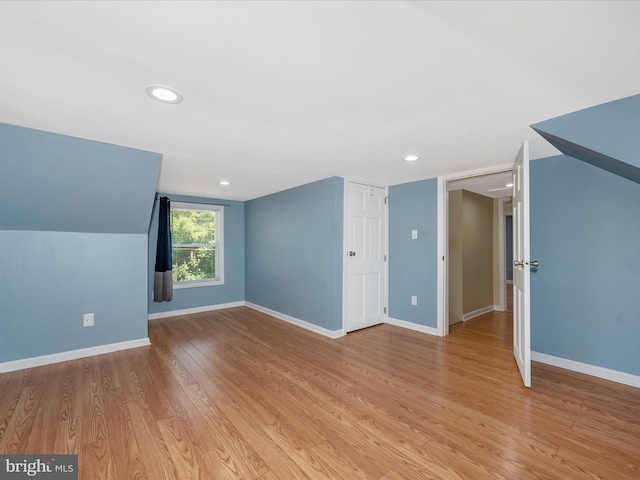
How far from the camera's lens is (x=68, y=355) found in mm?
3033

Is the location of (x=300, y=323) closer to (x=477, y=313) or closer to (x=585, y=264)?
(x=477, y=313)

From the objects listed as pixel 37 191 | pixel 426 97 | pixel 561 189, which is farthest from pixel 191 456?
pixel 561 189

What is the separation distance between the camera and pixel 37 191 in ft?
8.56

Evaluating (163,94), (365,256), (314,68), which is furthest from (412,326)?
(163,94)

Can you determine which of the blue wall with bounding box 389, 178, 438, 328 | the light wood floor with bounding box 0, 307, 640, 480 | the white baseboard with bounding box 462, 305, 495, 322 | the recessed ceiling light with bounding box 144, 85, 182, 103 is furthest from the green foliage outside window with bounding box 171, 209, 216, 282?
the white baseboard with bounding box 462, 305, 495, 322

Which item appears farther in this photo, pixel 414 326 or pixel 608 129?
pixel 414 326

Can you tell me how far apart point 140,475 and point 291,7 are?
225cm

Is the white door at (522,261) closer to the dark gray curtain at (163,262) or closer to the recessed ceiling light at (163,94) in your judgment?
the recessed ceiling light at (163,94)

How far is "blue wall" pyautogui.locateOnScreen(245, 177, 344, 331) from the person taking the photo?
12.3 feet

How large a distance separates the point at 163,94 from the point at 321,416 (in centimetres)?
226

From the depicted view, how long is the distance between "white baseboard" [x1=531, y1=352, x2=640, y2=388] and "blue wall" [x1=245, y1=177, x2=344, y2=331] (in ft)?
7.06

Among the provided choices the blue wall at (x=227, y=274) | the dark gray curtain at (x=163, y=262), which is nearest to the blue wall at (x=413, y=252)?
the blue wall at (x=227, y=274)

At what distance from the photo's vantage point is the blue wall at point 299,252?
12.3 feet

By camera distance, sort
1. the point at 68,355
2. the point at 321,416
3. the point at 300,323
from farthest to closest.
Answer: the point at 300,323, the point at 68,355, the point at 321,416
